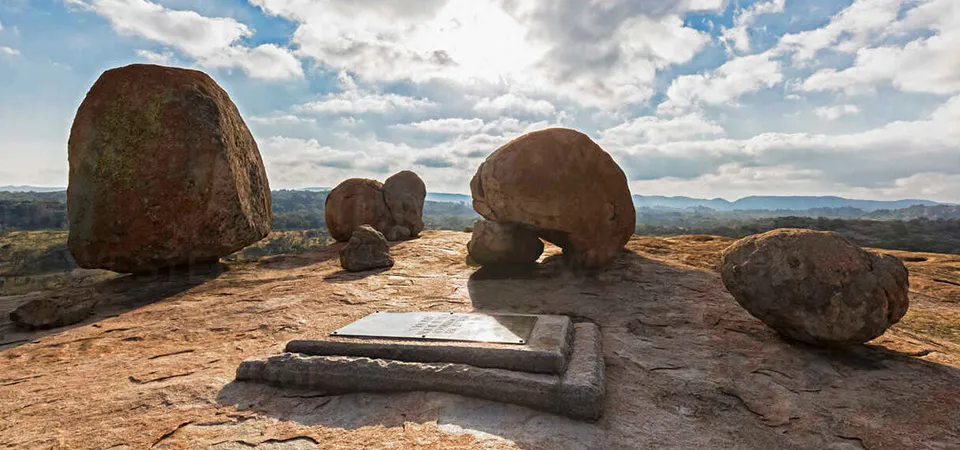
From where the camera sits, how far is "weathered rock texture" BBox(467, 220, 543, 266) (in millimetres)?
8219

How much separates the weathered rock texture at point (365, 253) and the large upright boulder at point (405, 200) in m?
3.90

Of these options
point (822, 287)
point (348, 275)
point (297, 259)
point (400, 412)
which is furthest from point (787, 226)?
point (400, 412)

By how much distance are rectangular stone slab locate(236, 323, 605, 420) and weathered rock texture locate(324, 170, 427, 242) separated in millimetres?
9123

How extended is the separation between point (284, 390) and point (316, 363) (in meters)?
0.35

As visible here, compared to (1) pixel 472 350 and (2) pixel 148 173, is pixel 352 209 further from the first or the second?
(1) pixel 472 350

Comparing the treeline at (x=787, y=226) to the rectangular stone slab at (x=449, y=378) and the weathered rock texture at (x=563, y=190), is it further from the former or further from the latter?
the rectangular stone slab at (x=449, y=378)

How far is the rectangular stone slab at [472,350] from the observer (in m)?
3.42

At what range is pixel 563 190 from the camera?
709 cm

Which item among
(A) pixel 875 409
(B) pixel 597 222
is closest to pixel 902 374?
(A) pixel 875 409

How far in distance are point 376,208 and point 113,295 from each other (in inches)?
271

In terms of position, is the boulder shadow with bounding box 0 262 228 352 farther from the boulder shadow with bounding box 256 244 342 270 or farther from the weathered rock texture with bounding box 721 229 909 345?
the weathered rock texture with bounding box 721 229 909 345

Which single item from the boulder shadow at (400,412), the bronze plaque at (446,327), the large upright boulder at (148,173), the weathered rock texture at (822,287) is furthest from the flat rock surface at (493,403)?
the large upright boulder at (148,173)

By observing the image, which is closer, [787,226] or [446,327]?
[446,327]

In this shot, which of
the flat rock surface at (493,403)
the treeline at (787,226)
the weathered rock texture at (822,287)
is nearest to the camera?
the flat rock surface at (493,403)
